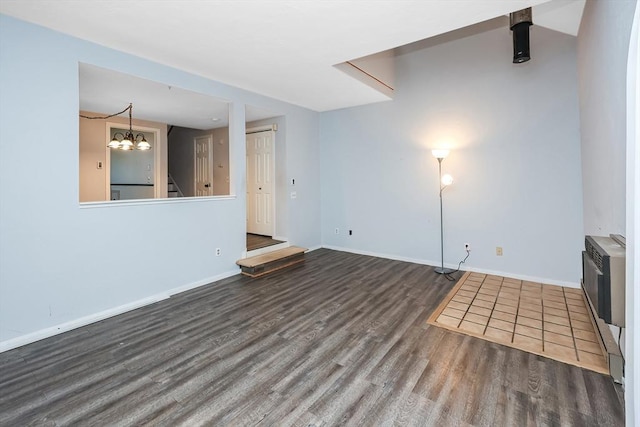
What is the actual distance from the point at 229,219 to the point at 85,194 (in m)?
3.60

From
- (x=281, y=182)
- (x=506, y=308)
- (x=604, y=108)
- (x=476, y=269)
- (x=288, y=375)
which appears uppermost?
(x=604, y=108)

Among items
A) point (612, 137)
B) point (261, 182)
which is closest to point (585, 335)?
point (612, 137)

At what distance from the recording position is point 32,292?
257cm

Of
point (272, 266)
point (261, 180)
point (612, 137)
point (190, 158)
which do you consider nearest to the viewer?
point (612, 137)

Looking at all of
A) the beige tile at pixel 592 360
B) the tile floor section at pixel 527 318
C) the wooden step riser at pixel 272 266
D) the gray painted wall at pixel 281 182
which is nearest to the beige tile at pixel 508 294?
the tile floor section at pixel 527 318

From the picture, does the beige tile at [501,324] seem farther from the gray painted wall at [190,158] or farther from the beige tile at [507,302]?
the gray painted wall at [190,158]

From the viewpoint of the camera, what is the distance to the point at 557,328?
270cm

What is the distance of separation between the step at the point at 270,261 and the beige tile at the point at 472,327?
2.71m

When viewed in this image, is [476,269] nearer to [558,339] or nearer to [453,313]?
[453,313]

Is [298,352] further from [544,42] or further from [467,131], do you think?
[544,42]

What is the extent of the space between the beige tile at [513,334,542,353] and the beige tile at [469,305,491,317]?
1.46 feet

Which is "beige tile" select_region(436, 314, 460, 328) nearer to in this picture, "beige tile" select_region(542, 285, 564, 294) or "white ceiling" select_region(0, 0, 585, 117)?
"beige tile" select_region(542, 285, 564, 294)

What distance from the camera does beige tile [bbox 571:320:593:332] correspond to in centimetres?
268

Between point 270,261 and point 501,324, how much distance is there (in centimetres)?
300
